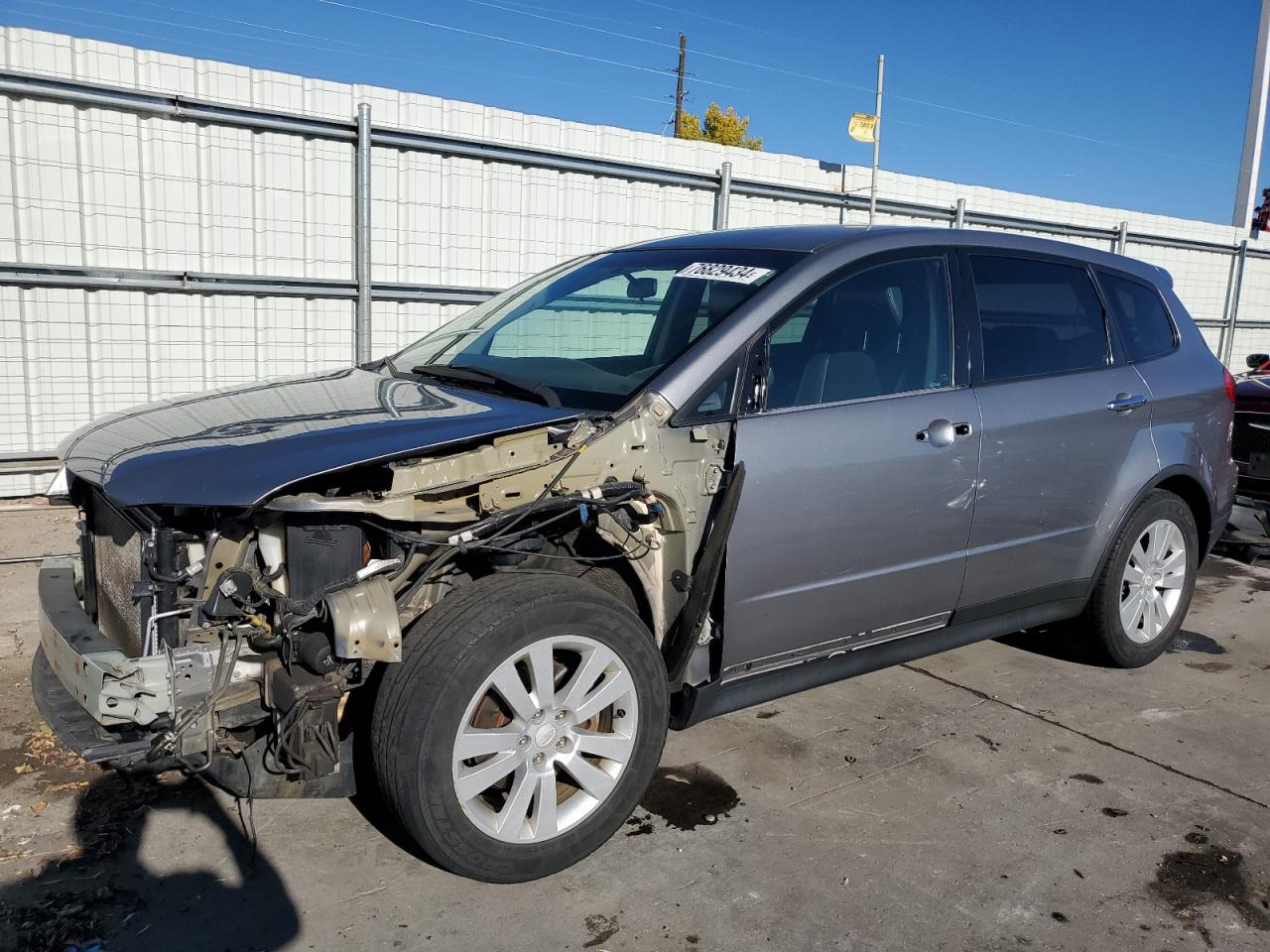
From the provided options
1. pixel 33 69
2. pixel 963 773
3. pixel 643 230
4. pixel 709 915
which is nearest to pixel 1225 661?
pixel 963 773

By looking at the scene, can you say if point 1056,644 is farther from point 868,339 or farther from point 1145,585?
point 868,339

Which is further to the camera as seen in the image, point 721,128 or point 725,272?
point 721,128


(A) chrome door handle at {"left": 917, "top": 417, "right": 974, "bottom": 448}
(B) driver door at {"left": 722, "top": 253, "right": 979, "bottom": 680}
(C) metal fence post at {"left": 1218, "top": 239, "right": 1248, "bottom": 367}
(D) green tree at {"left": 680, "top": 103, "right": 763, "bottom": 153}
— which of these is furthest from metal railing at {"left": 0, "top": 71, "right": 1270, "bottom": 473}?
(D) green tree at {"left": 680, "top": 103, "right": 763, "bottom": 153}

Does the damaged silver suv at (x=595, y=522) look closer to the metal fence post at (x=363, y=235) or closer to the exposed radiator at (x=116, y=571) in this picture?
the exposed radiator at (x=116, y=571)

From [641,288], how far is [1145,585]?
2.60 m

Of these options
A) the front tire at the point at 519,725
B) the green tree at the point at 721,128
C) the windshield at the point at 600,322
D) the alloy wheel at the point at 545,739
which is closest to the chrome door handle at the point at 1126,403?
the windshield at the point at 600,322

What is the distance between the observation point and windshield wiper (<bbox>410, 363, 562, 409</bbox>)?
3.21 meters

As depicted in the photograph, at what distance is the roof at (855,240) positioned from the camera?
361 centimetres

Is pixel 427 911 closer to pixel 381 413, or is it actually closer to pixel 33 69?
pixel 381 413

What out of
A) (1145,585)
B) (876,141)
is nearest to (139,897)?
(1145,585)

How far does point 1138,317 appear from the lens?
14.8 feet

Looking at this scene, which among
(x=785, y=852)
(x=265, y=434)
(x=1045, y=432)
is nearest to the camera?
(x=265, y=434)

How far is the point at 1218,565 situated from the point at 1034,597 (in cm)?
357

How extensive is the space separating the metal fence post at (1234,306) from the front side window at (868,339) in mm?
12135
